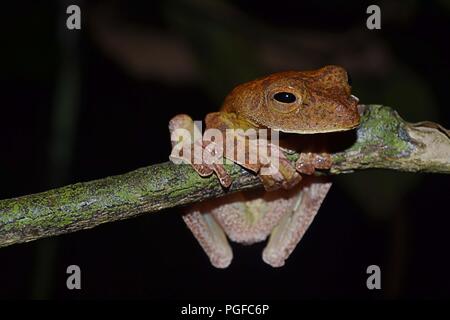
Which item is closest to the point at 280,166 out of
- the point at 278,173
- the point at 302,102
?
the point at 278,173

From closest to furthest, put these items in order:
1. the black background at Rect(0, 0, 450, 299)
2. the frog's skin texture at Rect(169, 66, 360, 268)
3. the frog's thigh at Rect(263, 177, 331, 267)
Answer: the frog's skin texture at Rect(169, 66, 360, 268)
the frog's thigh at Rect(263, 177, 331, 267)
the black background at Rect(0, 0, 450, 299)

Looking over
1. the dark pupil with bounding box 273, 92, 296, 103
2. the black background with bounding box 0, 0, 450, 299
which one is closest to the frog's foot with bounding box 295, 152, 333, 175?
the dark pupil with bounding box 273, 92, 296, 103

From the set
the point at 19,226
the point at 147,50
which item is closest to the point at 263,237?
the point at 19,226

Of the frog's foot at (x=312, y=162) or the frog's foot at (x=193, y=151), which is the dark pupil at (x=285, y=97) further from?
the frog's foot at (x=193, y=151)

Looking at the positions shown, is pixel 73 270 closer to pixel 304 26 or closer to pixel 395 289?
pixel 395 289

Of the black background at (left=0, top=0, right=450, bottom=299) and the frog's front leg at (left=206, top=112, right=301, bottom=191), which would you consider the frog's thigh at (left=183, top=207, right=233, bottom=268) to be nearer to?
the frog's front leg at (left=206, top=112, right=301, bottom=191)

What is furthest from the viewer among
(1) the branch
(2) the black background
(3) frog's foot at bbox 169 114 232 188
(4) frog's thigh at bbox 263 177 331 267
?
(2) the black background
